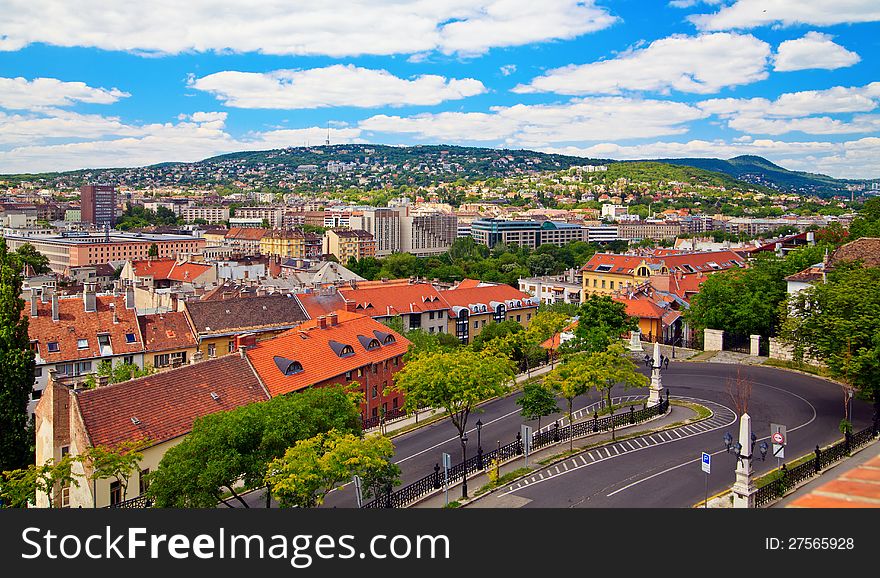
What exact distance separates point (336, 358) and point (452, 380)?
1462cm

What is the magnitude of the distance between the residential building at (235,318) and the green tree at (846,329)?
39.0 metres

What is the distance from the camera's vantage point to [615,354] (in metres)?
36.7

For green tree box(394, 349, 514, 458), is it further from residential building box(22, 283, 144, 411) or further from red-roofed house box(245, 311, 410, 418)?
residential building box(22, 283, 144, 411)

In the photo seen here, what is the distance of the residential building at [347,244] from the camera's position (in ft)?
600

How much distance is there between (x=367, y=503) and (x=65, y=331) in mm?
35614

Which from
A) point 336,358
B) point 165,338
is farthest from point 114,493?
point 165,338

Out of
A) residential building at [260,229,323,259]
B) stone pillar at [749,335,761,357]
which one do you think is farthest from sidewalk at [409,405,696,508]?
residential building at [260,229,323,259]

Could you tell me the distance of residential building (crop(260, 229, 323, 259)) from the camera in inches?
7151

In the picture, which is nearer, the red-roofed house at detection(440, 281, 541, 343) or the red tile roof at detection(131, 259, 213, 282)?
the red-roofed house at detection(440, 281, 541, 343)

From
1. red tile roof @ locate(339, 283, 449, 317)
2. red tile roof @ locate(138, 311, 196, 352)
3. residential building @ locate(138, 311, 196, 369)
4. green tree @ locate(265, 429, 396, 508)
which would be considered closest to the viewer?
green tree @ locate(265, 429, 396, 508)

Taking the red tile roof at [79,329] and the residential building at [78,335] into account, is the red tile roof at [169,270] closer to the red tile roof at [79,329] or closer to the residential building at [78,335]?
the red tile roof at [79,329]

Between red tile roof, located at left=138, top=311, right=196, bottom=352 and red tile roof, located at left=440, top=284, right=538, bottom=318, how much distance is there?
2720cm

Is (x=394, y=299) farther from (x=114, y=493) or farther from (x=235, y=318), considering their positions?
(x=114, y=493)
